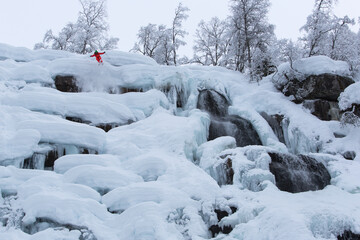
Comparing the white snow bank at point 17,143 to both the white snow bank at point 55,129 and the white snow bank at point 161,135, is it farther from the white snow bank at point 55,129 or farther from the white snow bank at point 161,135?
the white snow bank at point 161,135

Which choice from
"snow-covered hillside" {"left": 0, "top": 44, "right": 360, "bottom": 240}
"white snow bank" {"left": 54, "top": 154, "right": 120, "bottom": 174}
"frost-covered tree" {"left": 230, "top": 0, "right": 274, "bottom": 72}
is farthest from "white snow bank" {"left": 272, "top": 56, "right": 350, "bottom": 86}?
"white snow bank" {"left": 54, "top": 154, "right": 120, "bottom": 174}

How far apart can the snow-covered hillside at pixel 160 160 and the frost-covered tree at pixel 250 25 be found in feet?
21.1

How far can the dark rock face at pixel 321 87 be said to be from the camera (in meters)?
13.2

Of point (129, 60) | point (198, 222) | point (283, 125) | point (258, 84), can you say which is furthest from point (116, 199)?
point (258, 84)

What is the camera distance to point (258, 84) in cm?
1600

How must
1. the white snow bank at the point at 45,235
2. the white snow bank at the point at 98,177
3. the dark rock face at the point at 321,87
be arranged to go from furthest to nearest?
1. the dark rock face at the point at 321,87
2. the white snow bank at the point at 98,177
3. the white snow bank at the point at 45,235

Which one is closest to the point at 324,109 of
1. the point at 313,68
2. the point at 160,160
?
the point at 313,68

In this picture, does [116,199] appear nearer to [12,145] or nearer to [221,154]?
[12,145]

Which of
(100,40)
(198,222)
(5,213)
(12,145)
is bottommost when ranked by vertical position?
(198,222)

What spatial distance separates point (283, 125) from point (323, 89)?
101 inches

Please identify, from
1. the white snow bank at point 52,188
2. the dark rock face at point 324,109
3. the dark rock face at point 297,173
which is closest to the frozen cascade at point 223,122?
the dark rock face at point 324,109

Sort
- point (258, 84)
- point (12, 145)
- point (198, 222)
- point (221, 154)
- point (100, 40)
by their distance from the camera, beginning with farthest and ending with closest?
point (100, 40), point (258, 84), point (221, 154), point (12, 145), point (198, 222)

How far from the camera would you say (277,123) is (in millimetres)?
12867

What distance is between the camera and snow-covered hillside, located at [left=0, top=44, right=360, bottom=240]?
5.26 metres
